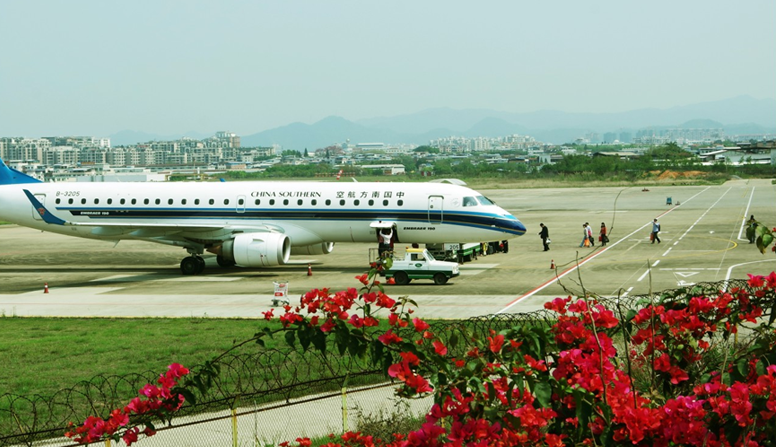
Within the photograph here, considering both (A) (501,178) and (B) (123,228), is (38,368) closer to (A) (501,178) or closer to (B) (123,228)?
(B) (123,228)

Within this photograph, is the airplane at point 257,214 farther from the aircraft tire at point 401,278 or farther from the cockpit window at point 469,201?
the aircraft tire at point 401,278

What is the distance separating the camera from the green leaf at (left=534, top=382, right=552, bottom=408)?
7.70m

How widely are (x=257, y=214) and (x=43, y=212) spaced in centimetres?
1113

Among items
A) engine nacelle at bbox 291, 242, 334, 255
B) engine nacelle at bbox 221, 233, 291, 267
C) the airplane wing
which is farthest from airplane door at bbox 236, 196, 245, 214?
engine nacelle at bbox 291, 242, 334, 255

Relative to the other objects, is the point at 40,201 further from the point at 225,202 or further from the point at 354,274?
the point at 354,274

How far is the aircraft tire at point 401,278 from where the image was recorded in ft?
121

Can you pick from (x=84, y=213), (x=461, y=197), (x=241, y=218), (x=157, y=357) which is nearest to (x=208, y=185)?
(x=241, y=218)

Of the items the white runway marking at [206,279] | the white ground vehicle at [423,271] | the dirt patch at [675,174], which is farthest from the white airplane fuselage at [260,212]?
the dirt patch at [675,174]

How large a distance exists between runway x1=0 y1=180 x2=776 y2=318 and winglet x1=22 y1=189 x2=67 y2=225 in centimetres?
280

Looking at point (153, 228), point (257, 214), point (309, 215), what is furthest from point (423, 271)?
point (153, 228)

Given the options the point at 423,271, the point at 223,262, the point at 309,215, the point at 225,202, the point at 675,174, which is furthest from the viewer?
the point at 675,174

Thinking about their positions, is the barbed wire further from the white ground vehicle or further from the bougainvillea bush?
the white ground vehicle

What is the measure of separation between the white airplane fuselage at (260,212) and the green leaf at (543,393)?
32.5 metres

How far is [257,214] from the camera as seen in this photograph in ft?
139
